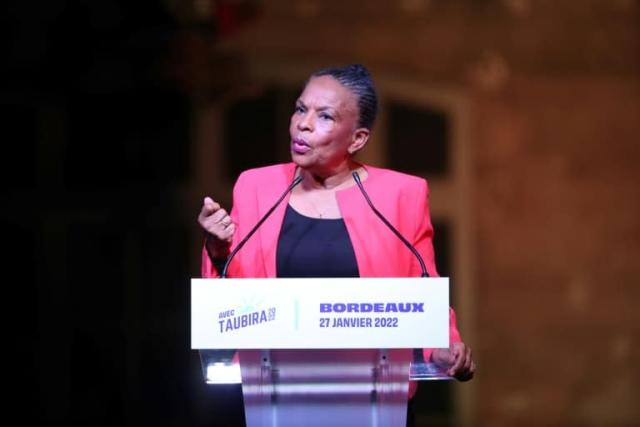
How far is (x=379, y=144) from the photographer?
4.79 meters

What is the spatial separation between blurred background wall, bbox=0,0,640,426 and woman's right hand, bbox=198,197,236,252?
7.60ft

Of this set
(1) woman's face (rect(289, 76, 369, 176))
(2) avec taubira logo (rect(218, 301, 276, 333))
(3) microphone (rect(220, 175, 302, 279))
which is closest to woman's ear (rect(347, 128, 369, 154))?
(1) woman's face (rect(289, 76, 369, 176))

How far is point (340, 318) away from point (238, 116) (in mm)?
2800

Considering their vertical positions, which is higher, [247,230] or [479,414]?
[247,230]

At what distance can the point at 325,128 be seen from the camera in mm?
2174

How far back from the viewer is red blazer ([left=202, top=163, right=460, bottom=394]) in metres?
2.16

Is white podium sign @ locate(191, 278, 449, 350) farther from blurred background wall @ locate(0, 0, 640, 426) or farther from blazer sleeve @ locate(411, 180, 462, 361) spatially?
blurred background wall @ locate(0, 0, 640, 426)

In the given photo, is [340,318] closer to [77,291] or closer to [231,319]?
[231,319]

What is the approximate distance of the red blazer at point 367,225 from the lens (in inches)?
85.0

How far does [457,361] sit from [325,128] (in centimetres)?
50

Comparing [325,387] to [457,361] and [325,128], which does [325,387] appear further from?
[325,128]

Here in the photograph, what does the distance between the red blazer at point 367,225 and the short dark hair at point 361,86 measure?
0.11 metres

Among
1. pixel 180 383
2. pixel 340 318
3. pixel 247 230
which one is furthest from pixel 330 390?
pixel 180 383

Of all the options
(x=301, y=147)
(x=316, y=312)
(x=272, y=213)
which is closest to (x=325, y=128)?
(x=301, y=147)
